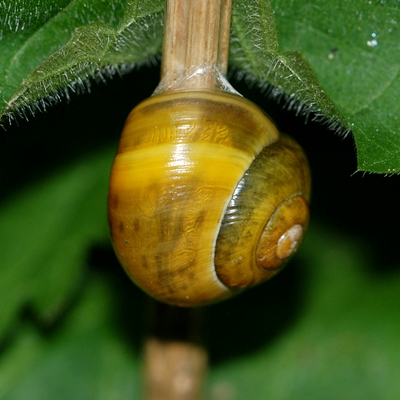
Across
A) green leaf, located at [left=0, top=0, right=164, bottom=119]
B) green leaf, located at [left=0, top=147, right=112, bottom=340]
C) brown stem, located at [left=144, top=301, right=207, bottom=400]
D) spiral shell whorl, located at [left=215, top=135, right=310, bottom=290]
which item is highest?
green leaf, located at [left=0, top=0, right=164, bottom=119]

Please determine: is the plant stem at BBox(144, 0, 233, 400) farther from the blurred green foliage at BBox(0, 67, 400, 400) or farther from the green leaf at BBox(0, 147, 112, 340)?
the green leaf at BBox(0, 147, 112, 340)

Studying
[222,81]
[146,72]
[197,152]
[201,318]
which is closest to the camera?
[197,152]

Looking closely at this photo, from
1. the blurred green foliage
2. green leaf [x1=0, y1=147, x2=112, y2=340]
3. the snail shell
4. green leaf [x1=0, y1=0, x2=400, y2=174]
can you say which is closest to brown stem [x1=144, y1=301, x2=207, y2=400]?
the blurred green foliage

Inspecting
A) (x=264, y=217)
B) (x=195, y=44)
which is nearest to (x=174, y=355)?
(x=264, y=217)

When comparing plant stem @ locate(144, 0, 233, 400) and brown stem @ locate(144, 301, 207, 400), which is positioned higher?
plant stem @ locate(144, 0, 233, 400)

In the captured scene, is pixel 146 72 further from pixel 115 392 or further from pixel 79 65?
pixel 115 392

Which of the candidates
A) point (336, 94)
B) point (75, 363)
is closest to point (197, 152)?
point (336, 94)

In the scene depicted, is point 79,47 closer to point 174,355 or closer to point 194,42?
point 194,42
